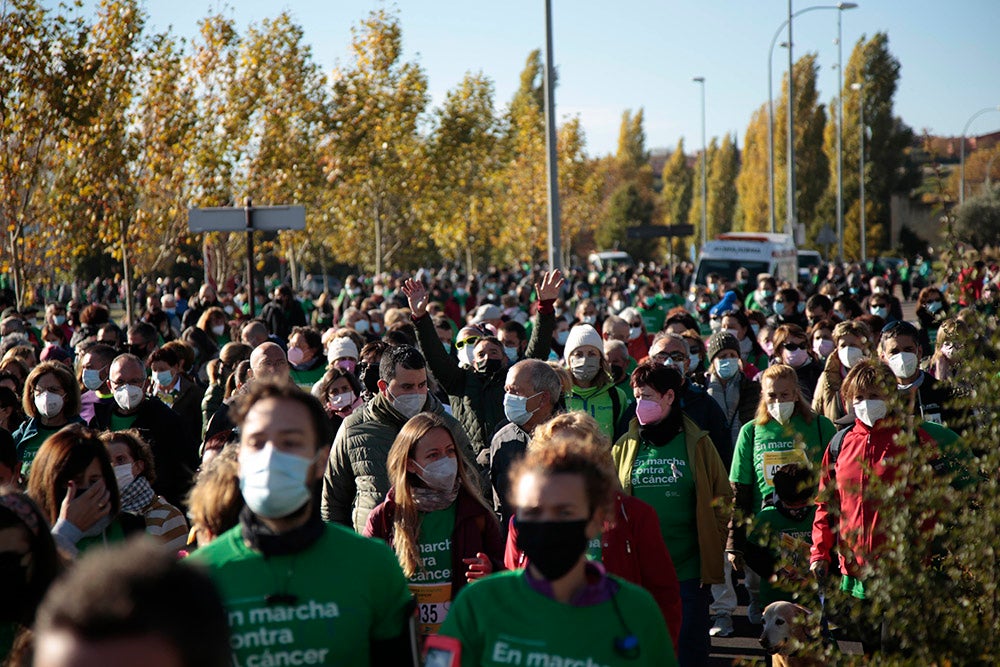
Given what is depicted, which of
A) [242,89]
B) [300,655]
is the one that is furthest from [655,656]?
[242,89]

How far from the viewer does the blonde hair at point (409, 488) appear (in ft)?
16.0

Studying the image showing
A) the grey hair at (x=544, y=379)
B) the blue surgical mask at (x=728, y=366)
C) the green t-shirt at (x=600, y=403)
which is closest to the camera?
the grey hair at (x=544, y=379)

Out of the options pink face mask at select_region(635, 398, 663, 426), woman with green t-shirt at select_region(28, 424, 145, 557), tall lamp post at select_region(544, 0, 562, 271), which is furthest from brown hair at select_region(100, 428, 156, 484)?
tall lamp post at select_region(544, 0, 562, 271)

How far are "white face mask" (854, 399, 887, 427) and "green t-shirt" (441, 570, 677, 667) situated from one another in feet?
10.0

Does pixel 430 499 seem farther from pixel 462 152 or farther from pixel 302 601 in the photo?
pixel 462 152

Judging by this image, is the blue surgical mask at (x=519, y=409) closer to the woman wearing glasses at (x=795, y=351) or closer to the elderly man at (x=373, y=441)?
the elderly man at (x=373, y=441)

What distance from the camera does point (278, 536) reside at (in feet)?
10.0

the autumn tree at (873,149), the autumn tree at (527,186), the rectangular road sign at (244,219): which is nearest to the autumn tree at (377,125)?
the autumn tree at (527,186)

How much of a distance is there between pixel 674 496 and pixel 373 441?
4.97 ft

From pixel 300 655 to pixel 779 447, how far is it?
185 inches

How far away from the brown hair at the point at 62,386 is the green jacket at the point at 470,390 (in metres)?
2.07

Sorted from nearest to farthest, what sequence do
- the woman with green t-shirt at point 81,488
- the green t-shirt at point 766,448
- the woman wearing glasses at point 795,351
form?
the woman with green t-shirt at point 81,488, the green t-shirt at point 766,448, the woman wearing glasses at point 795,351

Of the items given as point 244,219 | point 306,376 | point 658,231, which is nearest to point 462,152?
point 658,231

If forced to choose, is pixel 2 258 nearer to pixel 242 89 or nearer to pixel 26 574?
pixel 242 89
